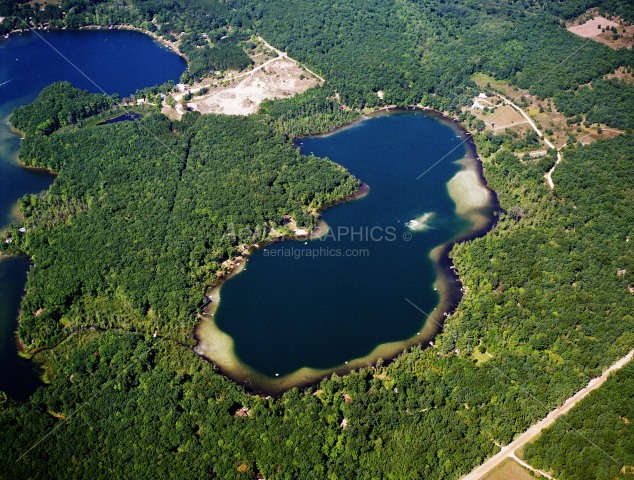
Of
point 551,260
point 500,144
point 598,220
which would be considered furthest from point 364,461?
point 500,144

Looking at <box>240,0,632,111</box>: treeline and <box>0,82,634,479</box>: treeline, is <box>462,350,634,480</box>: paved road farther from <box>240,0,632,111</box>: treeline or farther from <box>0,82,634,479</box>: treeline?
<box>240,0,632,111</box>: treeline

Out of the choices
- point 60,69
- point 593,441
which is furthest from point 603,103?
point 60,69

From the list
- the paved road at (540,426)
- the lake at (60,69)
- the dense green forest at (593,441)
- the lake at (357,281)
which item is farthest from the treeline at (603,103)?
the lake at (60,69)

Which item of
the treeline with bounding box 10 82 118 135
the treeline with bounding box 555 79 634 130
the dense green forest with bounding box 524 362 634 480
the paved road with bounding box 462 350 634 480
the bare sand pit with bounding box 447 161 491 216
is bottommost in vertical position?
the treeline with bounding box 10 82 118 135

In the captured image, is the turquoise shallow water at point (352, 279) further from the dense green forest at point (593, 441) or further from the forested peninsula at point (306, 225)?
the dense green forest at point (593, 441)

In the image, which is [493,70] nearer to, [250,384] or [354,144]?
[354,144]

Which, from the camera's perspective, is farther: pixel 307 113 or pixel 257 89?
pixel 257 89

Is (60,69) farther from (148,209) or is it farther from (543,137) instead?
(543,137)

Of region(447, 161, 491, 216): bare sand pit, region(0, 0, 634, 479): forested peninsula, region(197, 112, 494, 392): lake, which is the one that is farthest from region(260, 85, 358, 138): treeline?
region(447, 161, 491, 216): bare sand pit
